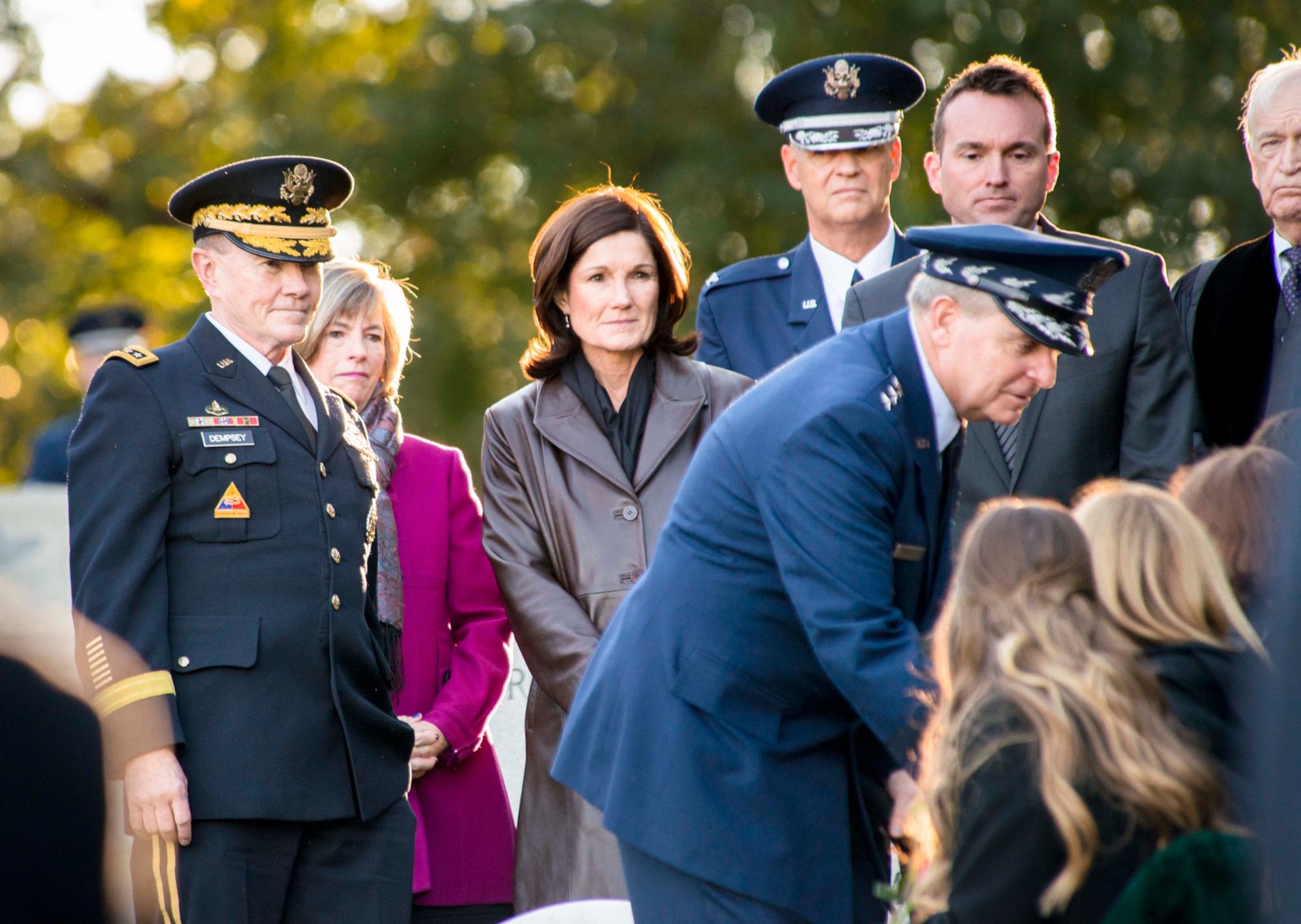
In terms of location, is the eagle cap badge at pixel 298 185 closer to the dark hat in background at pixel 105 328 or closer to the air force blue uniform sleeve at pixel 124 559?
the air force blue uniform sleeve at pixel 124 559

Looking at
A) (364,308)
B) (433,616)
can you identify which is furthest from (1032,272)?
(364,308)

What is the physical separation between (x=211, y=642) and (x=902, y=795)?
60.6 inches

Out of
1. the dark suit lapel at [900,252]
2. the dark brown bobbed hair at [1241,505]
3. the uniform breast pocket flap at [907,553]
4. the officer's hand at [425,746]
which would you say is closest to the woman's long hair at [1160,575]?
the dark brown bobbed hair at [1241,505]

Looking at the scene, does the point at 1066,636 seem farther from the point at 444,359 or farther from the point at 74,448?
the point at 444,359

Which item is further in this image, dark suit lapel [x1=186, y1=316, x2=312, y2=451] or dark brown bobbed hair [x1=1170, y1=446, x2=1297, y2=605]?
dark suit lapel [x1=186, y1=316, x2=312, y2=451]

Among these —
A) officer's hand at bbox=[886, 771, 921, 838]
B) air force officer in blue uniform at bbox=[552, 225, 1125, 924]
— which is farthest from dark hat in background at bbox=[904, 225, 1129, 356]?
officer's hand at bbox=[886, 771, 921, 838]

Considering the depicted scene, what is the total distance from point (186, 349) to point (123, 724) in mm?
876

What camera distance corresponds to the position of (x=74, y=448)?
385cm

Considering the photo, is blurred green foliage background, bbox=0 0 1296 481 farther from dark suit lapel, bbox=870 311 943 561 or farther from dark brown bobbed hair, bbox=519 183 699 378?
dark suit lapel, bbox=870 311 943 561

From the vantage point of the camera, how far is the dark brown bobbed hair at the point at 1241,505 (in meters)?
2.88

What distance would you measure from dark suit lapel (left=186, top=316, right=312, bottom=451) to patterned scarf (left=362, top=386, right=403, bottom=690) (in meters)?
0.42

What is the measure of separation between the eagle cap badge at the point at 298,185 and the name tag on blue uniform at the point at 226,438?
0.62 meters

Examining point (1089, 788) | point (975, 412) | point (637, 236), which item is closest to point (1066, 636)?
point (1089, 788)

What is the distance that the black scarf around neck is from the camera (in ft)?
16.1
